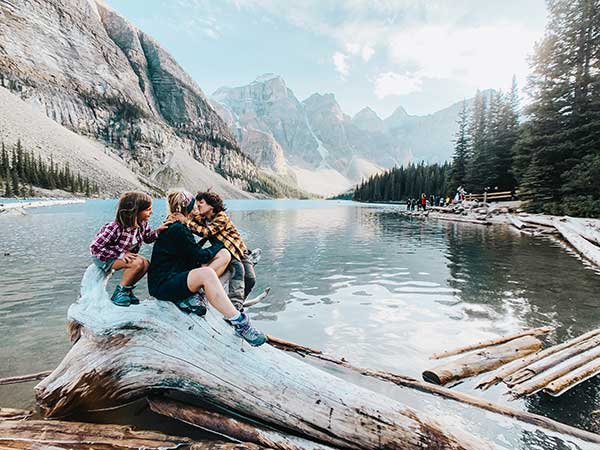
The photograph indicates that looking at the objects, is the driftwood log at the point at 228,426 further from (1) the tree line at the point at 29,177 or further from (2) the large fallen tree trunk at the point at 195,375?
(1) the tree line at the point at 29,177

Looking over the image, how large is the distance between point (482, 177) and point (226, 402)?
5297 centimetres

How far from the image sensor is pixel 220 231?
4.96 metres

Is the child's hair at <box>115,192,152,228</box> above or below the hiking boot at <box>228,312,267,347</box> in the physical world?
above

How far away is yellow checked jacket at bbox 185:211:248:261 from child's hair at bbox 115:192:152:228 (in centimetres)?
68

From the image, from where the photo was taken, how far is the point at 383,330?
22.3 ft

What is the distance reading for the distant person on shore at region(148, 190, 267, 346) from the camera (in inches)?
148

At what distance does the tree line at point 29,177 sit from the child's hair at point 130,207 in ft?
295

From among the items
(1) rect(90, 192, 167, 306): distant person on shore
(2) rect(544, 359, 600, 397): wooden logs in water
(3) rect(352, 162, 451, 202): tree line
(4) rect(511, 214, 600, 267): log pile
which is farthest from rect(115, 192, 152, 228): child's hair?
(3) rect(352, 162, 451, 202): tree line

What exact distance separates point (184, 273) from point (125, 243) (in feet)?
4.26

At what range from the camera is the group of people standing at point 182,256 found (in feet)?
12.5

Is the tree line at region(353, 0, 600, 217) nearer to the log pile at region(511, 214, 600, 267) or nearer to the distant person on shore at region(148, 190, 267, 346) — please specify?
the log pile at region(511, 214, 600, 267)

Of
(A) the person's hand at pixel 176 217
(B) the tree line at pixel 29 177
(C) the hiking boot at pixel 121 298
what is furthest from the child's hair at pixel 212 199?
(B) the tree line at pixel 29 177

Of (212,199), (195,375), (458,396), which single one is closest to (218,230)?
(212,199)

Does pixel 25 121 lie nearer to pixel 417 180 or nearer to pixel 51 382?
pixel 417 180
